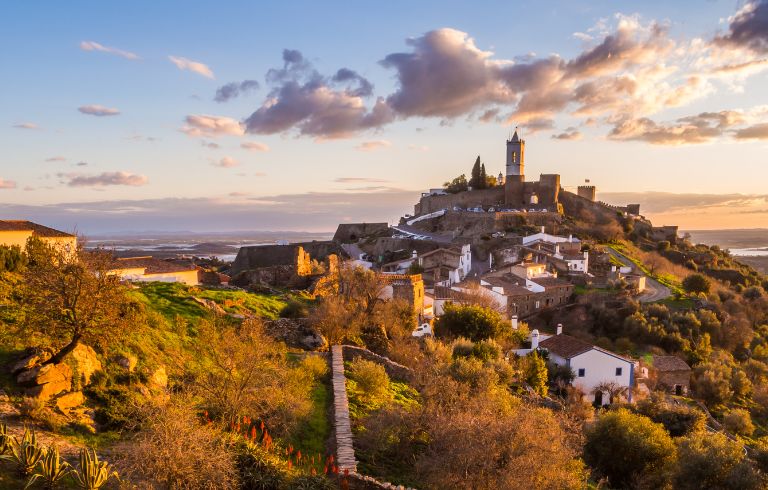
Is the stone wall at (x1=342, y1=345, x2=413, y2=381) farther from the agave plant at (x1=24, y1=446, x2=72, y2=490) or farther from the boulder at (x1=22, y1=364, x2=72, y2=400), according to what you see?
the agave plant at (x1=24, y1=446, x2=72, y2=490)

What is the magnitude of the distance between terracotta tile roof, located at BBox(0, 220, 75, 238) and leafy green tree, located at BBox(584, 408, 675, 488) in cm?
2102

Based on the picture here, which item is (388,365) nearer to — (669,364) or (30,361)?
(30,361)

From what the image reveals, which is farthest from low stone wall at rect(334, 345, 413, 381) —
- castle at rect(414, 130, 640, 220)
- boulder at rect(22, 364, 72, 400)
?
castle at rect(414, 130, 640, 220)

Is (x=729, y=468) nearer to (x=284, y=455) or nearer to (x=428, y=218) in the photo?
(x=284, y=455)

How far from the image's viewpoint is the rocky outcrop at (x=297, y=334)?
1658cm

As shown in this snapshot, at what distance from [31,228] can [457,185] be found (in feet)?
210

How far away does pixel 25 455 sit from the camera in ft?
20.1

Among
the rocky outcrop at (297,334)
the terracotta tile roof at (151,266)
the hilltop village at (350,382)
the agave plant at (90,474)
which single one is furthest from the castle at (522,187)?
the agave plant at (90,474)

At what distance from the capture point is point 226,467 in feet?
21.3

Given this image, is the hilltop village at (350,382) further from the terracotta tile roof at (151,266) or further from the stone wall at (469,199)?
the stone wall at (469,199)

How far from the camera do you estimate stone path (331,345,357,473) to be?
29.4 feet

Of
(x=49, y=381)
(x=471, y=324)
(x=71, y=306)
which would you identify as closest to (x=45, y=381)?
(x=49, y=381)

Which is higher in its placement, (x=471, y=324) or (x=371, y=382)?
(x=371, y=382)

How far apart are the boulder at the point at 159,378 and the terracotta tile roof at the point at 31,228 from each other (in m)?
12.0
